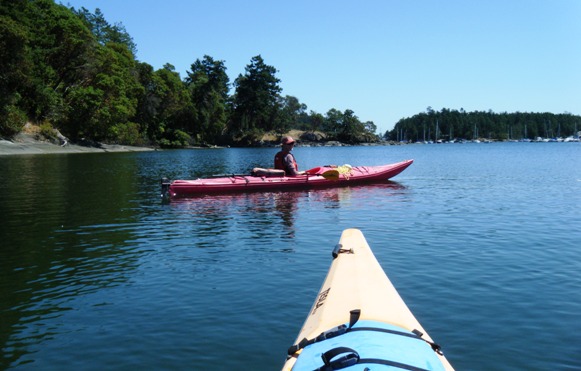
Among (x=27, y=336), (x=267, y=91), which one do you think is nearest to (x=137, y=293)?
(x=27, y=336)

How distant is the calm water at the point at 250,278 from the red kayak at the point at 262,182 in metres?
2.08

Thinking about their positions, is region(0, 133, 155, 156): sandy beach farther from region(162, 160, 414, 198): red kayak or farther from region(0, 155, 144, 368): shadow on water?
region(162, 160, 414, 198): red kayak

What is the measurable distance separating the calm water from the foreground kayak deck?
1137mm

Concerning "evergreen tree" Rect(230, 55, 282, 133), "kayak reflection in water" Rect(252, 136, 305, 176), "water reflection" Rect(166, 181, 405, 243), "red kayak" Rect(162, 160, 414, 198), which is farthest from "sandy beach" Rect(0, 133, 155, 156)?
"evergreen tree" Rect(230, 55, 282, 133)

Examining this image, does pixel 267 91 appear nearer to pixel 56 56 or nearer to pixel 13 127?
pixel 56 56

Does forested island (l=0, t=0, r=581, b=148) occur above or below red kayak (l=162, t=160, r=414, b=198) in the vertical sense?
above

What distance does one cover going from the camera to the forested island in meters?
50.8

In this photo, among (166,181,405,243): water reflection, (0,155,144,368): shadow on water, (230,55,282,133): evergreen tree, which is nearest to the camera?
(0,155,144,368): shadow on water

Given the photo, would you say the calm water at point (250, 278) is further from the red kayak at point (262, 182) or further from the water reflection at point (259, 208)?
the red kayak at point (262, 182)

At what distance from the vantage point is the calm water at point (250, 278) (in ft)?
18.4

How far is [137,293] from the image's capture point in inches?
299

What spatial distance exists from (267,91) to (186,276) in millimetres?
102685

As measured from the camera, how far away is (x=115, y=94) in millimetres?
67062

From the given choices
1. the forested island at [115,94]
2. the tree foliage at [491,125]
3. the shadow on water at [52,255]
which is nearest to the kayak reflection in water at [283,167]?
the shadow on water at [52,255]
